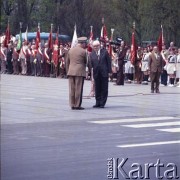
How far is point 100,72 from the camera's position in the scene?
80.0 ft

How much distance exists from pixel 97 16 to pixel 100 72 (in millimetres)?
32808

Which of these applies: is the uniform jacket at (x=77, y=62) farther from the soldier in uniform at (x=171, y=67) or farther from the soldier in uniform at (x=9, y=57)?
the soldier in uniform at (x=9, y=57)

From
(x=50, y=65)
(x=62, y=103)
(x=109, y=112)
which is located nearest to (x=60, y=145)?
(x=109, y=112)

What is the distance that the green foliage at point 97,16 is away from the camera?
4878 cm

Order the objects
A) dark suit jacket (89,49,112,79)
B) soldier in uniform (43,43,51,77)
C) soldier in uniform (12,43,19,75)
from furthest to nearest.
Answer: soldier in uniform (12,43,19,75) → soldier in uniform (43,43,51,77) → dark suit jacket (89,49,112,79)

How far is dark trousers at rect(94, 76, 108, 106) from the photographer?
79.4 ft

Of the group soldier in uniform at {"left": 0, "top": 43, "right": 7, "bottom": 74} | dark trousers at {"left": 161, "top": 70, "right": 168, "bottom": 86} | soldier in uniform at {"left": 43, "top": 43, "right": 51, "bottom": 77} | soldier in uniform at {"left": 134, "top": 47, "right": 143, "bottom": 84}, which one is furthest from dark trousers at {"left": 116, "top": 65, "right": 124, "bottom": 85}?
soldier in uniform at {"left": 0, "top": 43, "right": 7, "bottom": 74}

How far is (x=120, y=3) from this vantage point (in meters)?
53.0

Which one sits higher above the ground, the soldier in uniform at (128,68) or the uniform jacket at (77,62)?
the uniform jacket at (77,62)

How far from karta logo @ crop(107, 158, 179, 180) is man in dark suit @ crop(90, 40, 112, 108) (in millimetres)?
10680

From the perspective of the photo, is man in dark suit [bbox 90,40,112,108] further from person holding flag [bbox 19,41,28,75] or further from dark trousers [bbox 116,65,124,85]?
person holding flag [bbox 19,41,28,75]

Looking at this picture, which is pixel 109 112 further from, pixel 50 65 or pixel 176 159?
pixel 50 65

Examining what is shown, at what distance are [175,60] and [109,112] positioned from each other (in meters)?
15.6

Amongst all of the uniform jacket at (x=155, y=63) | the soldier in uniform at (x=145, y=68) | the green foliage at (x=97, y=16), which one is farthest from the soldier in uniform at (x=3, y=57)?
the uniform jacket at (x=155, y=63)
